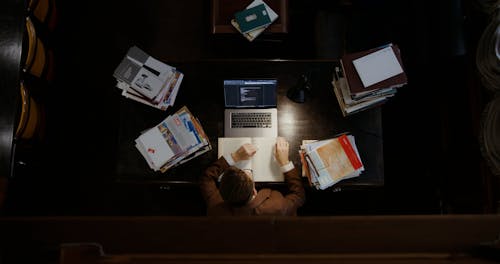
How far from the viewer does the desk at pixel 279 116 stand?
2.62 m

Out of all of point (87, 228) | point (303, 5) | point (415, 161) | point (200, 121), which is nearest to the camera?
point (87, 228)

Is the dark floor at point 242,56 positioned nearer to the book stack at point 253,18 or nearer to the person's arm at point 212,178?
the book stack at point 253,18

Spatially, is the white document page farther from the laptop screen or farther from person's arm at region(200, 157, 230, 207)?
person's arm at region(200, 157, 230, 207)

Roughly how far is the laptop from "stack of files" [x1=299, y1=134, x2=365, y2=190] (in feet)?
0.95

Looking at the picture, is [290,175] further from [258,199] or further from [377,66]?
[377,66]

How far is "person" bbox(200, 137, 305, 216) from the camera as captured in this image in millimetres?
2207

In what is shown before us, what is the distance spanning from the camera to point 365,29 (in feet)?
10.9

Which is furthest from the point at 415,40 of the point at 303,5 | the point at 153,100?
the point at 153,100

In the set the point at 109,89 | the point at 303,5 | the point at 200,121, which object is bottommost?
Result: the point at 200,121

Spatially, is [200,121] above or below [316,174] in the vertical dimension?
above

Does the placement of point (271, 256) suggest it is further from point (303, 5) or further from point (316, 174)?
point (303, 5)

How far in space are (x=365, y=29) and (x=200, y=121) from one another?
159 cm

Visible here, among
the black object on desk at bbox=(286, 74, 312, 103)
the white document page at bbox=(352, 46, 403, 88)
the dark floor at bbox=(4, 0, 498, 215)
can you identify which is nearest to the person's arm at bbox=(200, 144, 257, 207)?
the black object on desk at bbox=(286, 74, 312, 103)

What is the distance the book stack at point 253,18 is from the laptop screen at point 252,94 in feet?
1.55
